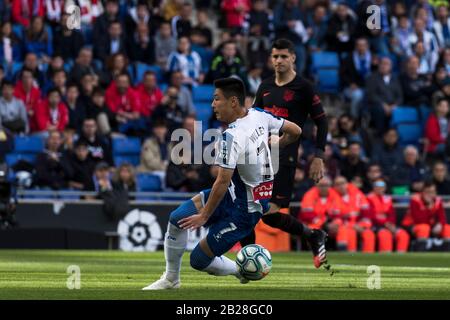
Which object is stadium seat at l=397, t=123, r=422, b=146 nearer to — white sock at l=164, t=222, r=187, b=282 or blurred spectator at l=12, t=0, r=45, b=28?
blurred spectator at l=12, t=0, r=45, b=28

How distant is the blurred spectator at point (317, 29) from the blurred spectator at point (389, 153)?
11.0 feet

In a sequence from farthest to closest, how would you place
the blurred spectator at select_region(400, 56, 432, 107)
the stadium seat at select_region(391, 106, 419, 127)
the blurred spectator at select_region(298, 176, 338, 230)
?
the blurred spectator at select_region(400, 56, 432, 107) → the stadium seat at select_region(391, 106, 419, 127) → the blurred spectator at select_region(298, 176, 338, 230)

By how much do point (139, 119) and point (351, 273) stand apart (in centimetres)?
1065

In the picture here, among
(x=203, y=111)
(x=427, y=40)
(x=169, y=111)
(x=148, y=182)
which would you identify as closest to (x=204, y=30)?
(x=203, y=111)

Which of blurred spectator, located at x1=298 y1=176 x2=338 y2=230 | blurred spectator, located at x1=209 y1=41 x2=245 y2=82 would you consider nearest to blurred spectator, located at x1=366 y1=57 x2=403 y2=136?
blurred spectator, located at x1=209 y1=41 x2=245 y2=82

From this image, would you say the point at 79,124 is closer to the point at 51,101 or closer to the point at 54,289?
the point at 51,101

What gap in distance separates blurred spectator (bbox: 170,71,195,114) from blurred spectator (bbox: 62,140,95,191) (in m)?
2.95

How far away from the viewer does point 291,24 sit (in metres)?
28.1

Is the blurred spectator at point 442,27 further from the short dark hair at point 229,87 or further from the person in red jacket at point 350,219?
the short dark hair at point 229,87

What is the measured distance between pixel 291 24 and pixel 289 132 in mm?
15707

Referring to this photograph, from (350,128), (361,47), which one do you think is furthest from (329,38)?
(350,128)

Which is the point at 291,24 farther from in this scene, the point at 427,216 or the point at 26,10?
the point at 427,216

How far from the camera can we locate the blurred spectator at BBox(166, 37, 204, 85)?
25.9 meters

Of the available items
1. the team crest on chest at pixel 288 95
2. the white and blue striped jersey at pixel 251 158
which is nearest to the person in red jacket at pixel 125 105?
the team crest on chest at pixel 288 95
